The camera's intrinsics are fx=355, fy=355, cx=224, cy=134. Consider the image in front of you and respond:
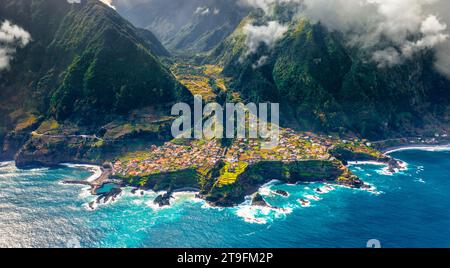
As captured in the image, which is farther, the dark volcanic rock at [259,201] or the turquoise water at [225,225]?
→ the dark volcanic rock at [259,201]

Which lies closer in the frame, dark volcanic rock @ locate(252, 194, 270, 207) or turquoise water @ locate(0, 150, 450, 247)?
Answer: turquoise water @ locate(0, 150, 450, 247)

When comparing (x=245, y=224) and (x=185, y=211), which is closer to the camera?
(x=245, y=224)

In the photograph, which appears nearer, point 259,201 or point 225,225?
point 225,225

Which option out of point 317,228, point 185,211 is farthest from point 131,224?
point 317,228

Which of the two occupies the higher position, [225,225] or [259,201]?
[259,201]

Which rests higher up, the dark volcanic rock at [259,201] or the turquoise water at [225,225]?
the dark volcanic rock at [259,201]

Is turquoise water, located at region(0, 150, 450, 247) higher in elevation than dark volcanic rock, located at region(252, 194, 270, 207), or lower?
lower
